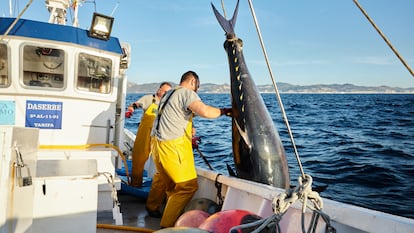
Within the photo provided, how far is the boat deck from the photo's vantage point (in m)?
3.93

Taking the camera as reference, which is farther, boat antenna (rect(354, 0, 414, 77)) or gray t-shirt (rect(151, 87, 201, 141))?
gray t-shirt (rect(151, 87, 201, 141))

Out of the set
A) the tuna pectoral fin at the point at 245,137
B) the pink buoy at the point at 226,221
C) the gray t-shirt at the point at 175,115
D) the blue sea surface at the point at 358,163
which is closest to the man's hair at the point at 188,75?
the gray t-shirt at the point at 175,115

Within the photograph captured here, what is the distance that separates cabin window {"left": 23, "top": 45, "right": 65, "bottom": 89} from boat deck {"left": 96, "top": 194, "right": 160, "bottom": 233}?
195 cm

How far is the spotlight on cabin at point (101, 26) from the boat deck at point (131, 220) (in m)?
2.51

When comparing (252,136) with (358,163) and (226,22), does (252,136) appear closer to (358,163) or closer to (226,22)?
(226,22)

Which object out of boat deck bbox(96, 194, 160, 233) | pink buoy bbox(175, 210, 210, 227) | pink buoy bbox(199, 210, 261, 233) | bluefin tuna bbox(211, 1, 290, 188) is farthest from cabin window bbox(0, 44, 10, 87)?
pink buoy bbox(199, 210, 261, 233)

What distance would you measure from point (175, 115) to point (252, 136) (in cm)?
91

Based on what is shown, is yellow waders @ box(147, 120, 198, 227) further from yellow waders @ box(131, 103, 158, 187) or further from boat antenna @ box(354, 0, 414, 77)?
boat antenna @ box(354, 0, 414, 77)

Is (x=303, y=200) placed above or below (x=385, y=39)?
below

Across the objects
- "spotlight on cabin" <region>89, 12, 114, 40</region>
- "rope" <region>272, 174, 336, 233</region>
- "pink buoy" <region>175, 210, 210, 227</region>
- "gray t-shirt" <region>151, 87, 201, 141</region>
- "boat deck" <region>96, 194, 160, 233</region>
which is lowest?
"boat deck" <region>96, 194, 160, 233</region>

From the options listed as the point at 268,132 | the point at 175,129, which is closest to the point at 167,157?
the point at 175,129

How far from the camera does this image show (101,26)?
5012 millimetres

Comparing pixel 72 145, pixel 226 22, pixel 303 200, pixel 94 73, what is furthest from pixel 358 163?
pixel 303 200

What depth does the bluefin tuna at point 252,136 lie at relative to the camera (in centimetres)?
396
